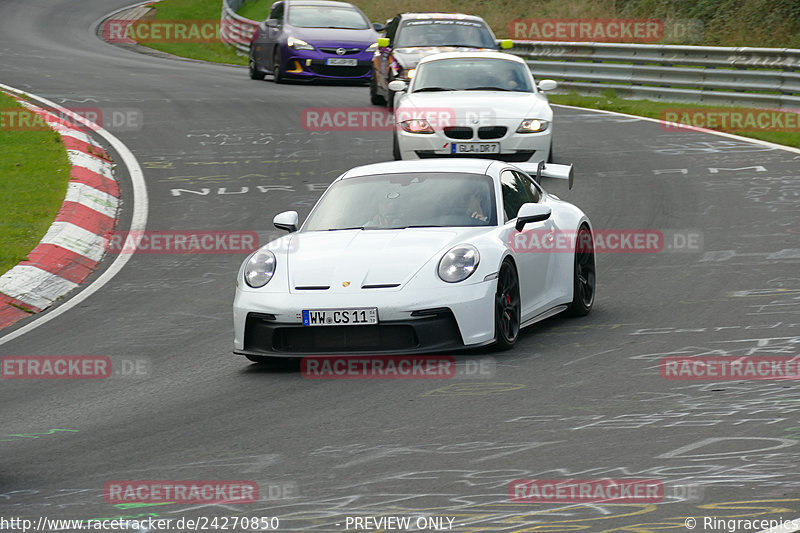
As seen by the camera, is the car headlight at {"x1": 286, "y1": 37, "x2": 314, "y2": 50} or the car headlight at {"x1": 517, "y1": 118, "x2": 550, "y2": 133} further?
the car headlight at {"x1": 286, "y1": 37, "x2": 314, "y2": 50}

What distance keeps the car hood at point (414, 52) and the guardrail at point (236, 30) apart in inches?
575

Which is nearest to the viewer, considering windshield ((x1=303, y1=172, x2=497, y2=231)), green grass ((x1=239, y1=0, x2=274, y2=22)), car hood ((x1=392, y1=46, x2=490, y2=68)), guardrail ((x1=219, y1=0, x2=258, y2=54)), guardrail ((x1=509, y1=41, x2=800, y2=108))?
windshield ((x1=303, y1=172, x2=497, y2=231))

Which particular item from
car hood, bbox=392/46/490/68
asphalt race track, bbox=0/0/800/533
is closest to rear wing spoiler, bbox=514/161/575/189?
asphalt race track, bbox=0/0/800/533

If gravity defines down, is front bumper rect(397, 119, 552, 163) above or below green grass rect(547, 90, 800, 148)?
above

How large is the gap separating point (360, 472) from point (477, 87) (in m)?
11.7

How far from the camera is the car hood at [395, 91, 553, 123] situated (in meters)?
16.2

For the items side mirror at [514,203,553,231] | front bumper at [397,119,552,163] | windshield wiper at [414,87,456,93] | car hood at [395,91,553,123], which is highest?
side mirror at [514,203,553,231]

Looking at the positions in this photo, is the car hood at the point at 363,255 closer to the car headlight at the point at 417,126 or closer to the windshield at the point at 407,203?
the windshield at the point at 407,203

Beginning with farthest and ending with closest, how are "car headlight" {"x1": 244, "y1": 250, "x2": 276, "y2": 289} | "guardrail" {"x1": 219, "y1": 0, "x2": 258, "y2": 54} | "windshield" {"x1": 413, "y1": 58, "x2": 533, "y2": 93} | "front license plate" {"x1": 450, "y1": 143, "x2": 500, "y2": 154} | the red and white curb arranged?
1. "guardrail" {"x1": 219, "y1": 0, "x2": 258, "y2": 54}
2. "windshield" {"x1": 413, "y1": 58, "x2": 533, "y2": 93}
3. "front license plate" {"x1": 450, "y1": 143, "x2": 500, "y2": 154}
4. the red and white curb
5. "car headlight" {"x1": 244, "y1": 250, "x2": 276, "y2": 289}

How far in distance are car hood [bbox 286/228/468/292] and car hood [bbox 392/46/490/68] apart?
13.0 metres

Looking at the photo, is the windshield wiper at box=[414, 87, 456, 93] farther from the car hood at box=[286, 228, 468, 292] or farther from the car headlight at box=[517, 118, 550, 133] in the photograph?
the car hood at box=[286, 228, 468, 292]

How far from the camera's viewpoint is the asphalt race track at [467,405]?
579 centimetres

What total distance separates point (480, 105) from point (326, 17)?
41.0 feet

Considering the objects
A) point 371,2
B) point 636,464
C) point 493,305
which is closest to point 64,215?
point 493,305
